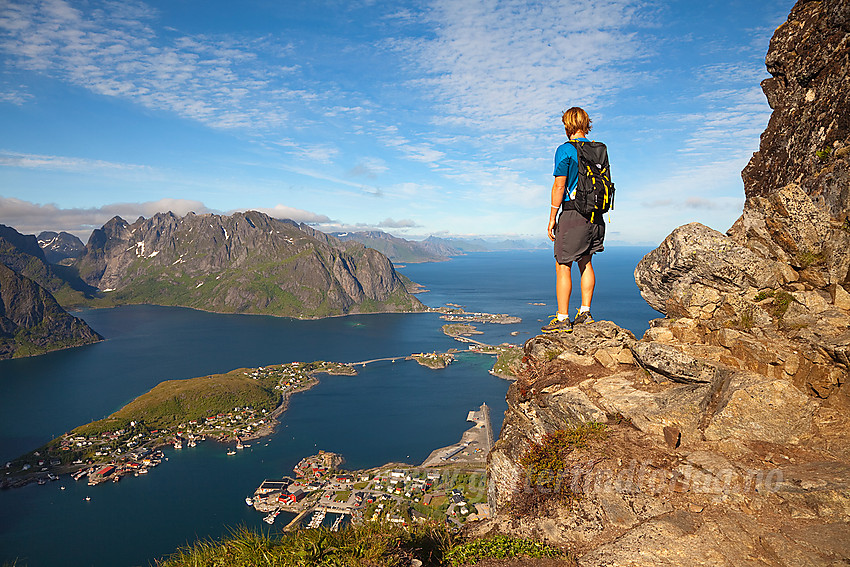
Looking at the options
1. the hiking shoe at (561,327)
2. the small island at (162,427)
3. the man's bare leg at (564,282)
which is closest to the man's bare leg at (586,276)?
the man's bare leg at (564,282)

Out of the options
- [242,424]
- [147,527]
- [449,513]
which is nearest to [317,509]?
[449,513]

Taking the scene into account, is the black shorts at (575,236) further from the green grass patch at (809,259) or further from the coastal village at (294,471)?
the coastal village at (294,471)

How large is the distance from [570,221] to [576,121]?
2228mm

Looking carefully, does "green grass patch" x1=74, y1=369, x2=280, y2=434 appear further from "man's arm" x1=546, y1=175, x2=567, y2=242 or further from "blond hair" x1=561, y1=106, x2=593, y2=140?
"blond hair" x1=561, y1=106, x2=593, y2=140

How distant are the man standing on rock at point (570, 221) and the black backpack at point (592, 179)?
149 millimetres

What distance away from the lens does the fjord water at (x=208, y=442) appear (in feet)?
193

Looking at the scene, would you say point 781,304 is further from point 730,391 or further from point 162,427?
point 162,427

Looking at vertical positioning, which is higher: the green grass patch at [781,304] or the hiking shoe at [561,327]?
the green grass patch at [781,304]

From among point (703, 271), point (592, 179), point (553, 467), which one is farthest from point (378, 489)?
point (592, 179)

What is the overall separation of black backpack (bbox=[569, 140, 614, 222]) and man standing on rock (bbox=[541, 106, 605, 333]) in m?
0.15

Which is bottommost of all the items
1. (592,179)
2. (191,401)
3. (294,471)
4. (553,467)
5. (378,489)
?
(294,471)

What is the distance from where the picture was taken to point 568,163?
29.2ft

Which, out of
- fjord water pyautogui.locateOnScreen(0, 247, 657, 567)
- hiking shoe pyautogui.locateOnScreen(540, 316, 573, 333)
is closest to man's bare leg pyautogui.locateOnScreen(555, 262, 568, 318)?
hiking shoe pyautogui.locateOnScreen(540, 316, 573, 333)

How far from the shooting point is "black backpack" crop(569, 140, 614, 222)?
8.77m
